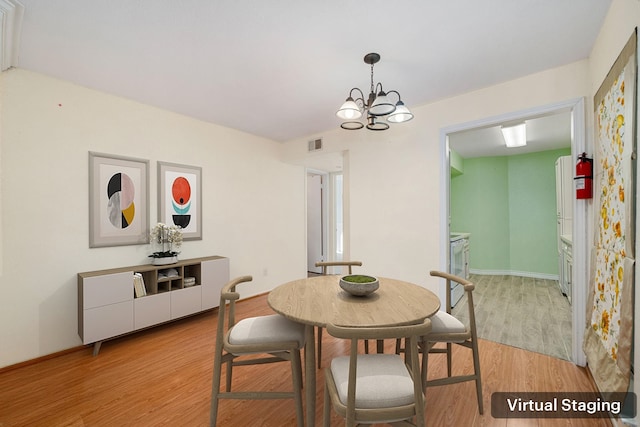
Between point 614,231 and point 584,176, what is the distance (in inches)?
26.1

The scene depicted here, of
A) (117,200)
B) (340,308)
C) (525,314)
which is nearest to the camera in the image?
(340,308)

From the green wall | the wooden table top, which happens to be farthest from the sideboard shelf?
the green wall

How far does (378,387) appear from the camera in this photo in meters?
1.19

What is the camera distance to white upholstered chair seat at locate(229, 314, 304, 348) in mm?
1620

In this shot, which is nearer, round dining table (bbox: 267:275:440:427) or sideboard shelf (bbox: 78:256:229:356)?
round dining table (bbox: 267:275:440:427)

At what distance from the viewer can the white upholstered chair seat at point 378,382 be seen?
3.79 feet

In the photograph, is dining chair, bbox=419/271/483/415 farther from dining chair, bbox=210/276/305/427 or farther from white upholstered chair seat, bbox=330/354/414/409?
dining chair, bbox=210/276/305/427

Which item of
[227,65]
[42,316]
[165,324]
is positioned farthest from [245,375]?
[227,65]

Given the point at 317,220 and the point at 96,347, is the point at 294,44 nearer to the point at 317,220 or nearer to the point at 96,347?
the point at 96,347

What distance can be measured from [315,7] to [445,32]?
92cm

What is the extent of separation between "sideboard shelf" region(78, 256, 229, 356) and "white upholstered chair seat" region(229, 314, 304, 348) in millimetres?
1633

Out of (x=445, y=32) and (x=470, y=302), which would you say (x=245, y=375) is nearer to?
(x=470, y=302)

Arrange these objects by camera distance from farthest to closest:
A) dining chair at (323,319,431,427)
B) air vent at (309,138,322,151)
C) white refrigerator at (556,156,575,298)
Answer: air vent at (309,138,322,151) → white refrigerator at (556,156,575,298) → dining chair at (323,319,431,427)

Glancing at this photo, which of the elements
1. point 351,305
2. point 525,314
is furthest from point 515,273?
point 351,305
